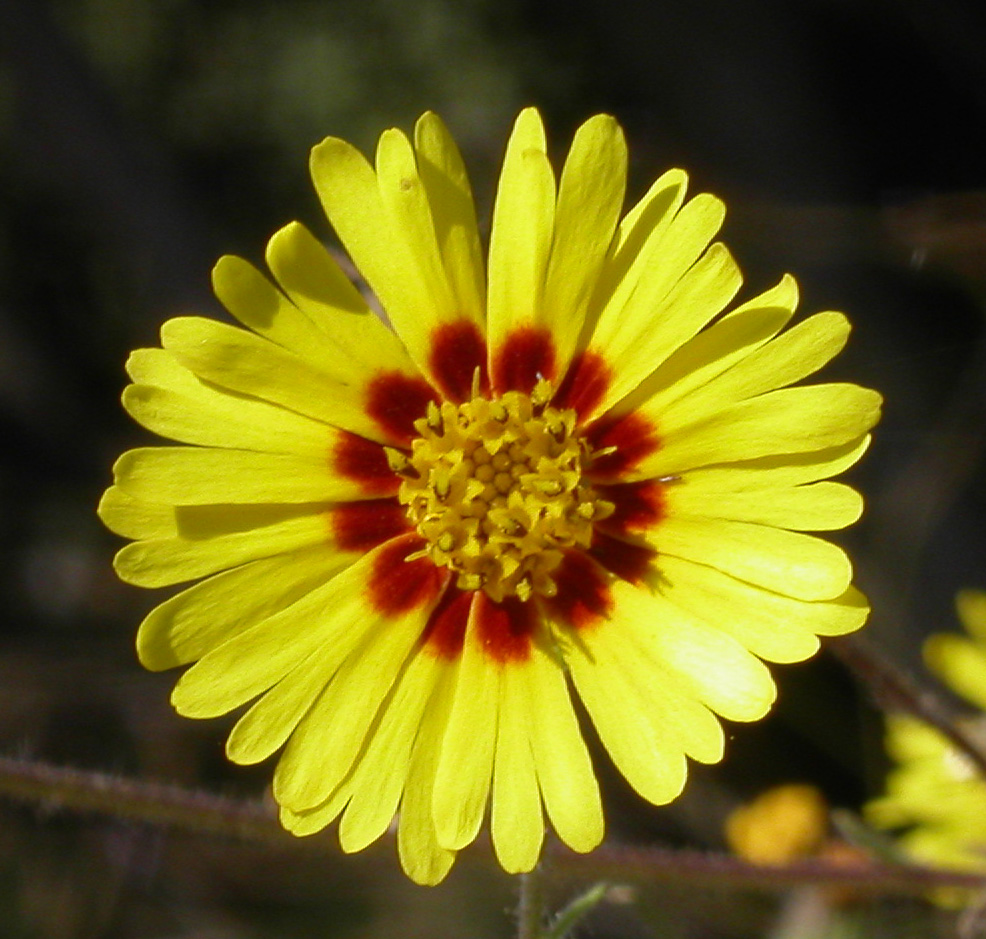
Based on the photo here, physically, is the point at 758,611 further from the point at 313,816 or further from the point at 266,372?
the point at 266,372

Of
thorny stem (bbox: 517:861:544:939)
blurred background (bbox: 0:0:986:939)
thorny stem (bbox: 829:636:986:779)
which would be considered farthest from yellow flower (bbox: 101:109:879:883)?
blurred background (bbox: 0:0:986:939)

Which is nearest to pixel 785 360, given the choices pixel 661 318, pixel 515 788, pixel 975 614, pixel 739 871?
pixel 661 318

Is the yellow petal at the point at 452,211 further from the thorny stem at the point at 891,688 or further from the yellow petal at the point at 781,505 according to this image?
the thorny stem at the point at 891,688

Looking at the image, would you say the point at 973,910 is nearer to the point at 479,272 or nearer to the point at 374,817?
the point at 374,817

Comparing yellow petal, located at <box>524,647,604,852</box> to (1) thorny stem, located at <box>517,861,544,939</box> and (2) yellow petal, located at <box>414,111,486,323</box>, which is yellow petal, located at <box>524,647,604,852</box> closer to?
(1) thorny stem, located at <box>517,861,544,939</box>

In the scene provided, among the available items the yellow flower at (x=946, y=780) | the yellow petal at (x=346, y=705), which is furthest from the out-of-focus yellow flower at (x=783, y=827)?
the yellow petal at (x=346, y=705)

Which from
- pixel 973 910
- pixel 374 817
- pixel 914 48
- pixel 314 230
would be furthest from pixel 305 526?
pixel 914 48

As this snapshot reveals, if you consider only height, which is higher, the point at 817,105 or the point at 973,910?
the point at 817,105

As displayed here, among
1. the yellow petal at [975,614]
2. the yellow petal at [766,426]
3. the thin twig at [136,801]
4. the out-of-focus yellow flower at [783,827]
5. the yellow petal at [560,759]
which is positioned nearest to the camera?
the yellow petal at [766,426]
